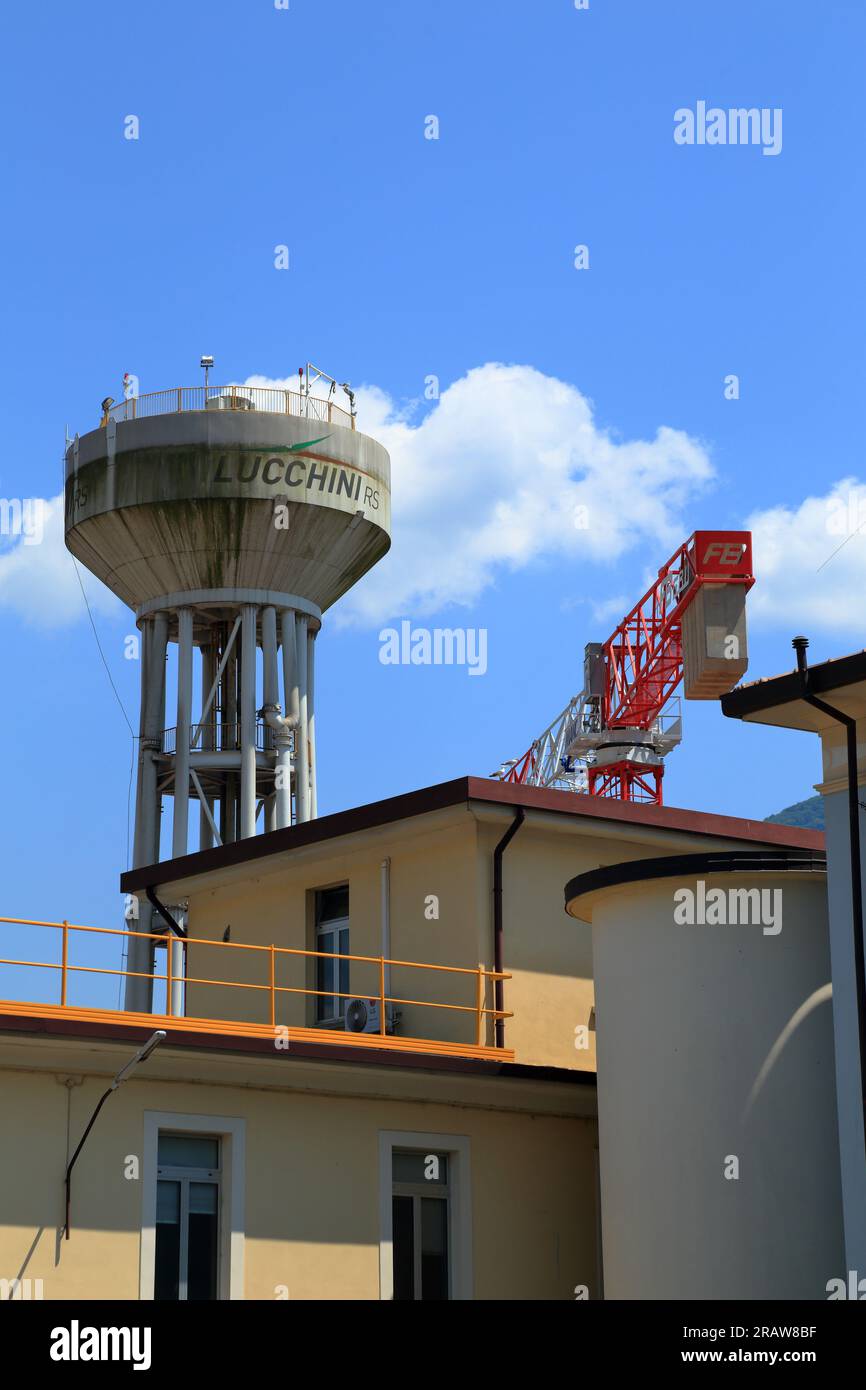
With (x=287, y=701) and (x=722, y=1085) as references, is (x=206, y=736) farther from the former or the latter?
(x=722, y=1085)

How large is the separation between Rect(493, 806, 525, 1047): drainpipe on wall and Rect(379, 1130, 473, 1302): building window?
6.11 ft

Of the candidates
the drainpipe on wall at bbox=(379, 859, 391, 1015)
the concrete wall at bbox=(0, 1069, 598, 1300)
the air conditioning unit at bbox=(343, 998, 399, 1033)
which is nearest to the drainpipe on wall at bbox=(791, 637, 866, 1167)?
the concrete wall at bbox=(0, 1069, 598, 1300)

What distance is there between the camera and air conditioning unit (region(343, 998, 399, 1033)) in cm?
2511

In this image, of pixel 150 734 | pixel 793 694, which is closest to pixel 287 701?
pixel 150 734

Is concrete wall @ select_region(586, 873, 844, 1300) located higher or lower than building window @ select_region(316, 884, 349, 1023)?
lower

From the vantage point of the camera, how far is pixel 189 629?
4669 centimetres

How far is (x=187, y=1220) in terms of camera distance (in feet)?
68.1

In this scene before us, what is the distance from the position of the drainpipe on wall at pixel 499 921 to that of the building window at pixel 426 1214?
1.86 meters

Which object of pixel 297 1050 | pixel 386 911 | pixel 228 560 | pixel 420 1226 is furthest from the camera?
pixel 228 560

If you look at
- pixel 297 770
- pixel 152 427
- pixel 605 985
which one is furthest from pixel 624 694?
pixel 605 985

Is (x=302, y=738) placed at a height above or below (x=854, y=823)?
above

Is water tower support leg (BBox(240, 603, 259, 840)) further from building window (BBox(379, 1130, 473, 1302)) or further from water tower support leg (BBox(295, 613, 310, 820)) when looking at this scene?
building window (BBox(379, 1130, 473, 1302))

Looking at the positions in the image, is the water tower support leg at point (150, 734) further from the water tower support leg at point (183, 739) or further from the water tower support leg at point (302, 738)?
the water tower support leg at point (302, 738)

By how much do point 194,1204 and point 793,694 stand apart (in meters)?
8.26
